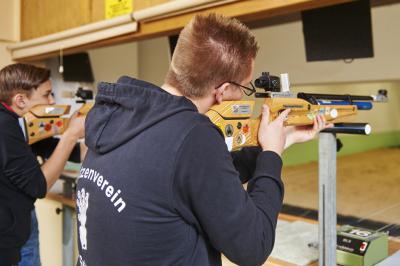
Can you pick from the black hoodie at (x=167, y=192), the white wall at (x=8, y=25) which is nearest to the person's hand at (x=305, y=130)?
the black hoodie at (x=167, y=192)

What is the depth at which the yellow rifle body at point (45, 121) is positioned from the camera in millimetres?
1407

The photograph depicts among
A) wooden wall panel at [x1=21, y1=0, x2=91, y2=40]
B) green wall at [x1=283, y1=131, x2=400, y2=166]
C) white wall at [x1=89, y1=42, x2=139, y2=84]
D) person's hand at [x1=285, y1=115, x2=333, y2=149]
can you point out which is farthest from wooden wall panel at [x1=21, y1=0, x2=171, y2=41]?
green wall at [x1=283, y1=131, x2=400, y2=166]

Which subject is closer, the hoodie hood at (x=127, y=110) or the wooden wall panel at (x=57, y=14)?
the hoodie hood at (x=127, y=110)

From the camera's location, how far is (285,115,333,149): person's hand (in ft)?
3.10

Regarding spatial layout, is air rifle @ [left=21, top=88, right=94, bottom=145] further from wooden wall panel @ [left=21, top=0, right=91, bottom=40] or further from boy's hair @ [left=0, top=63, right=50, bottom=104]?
wooden wall panel @ [left=21, top=0, right=91, bottom=40]

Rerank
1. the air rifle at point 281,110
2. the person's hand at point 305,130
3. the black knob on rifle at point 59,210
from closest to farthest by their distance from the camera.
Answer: the air rifle at point 281,110 < the person's hand at point 305,130 < the black knob on rifle at point 59,210

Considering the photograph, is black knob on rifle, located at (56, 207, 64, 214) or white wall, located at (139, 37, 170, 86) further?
white wall, located at (139, 37, 170, 86)

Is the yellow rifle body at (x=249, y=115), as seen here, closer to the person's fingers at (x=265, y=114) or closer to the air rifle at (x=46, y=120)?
the person's fingers at (x=265, y=114)

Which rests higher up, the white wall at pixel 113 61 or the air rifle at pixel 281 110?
the white wall at pixel 113 61

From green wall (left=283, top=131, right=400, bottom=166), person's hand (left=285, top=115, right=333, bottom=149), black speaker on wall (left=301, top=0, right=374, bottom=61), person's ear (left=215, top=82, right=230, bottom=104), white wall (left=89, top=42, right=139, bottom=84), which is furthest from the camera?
green wall (left=283, top=131, right=400, bottom=166)

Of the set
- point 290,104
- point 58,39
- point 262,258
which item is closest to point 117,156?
point 262,258

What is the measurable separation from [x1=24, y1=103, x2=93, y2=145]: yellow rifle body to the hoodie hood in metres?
0.79

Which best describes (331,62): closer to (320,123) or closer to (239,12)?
(239,12)

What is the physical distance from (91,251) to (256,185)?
0.31 metres
